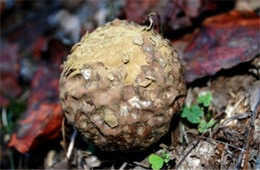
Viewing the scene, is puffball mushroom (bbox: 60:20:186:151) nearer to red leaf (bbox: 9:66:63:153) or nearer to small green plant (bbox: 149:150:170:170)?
small green plant (bbox: 149:150:170:170)

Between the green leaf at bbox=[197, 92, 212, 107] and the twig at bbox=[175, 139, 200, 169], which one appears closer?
the twig at bbox=[175, 139, 200, 169]

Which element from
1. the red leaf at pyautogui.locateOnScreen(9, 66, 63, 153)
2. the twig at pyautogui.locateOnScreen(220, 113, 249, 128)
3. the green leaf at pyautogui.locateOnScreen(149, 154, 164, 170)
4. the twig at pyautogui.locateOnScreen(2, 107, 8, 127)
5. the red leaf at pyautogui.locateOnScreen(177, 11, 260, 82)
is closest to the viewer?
the green leaf at pyautogui.locateOnScreen(149, 154, 164, 170)

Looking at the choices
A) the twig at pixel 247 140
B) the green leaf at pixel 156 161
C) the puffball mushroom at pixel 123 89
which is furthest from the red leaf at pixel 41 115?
the twig at pixel 247 140

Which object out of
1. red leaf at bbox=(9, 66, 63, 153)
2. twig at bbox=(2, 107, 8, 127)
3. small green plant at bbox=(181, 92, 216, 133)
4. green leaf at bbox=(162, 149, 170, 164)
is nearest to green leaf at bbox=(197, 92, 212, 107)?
small green plant at bbox=(181, 92, 216, 133)

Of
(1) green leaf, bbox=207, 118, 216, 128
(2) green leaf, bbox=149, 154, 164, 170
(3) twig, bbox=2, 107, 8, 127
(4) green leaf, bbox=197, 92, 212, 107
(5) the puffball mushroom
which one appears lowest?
(3) twig, bbox=2, 107, 8, 127

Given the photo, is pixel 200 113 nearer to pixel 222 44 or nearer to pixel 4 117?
pixel 222 44
